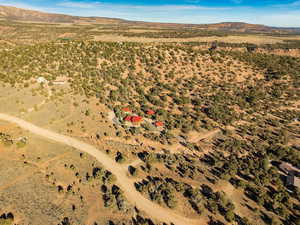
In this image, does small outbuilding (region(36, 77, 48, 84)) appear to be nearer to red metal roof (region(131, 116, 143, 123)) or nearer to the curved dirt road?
the curved dirt road

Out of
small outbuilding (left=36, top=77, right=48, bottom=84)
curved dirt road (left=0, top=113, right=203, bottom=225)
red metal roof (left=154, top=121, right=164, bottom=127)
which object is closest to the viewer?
curved dirt road (left=0, top=113, right=203, bottom=225)

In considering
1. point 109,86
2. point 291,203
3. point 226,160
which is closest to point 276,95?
point 226,160

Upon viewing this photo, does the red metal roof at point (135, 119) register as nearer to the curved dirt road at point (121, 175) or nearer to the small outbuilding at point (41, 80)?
the curved dirt road at point (121, 175)

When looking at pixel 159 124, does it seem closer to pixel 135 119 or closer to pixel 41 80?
pixel 135 119

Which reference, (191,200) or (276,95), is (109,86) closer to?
(191,200)

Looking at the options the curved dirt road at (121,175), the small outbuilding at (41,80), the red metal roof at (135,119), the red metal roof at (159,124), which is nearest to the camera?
the curved dirt road at (121,175)

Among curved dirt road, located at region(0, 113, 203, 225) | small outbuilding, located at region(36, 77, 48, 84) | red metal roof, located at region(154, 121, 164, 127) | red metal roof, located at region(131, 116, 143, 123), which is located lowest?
curved dirt road, located at region(0, 113, 203, 225)

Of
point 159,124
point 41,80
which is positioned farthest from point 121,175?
point 41,80

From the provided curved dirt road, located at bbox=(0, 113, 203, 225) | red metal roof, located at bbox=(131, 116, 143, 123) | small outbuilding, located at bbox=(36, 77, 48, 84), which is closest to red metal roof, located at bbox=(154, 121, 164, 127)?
red metal roof, located at bbox=(131, 116, 143, 123)

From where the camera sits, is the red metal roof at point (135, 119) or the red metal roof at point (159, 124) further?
the red metal roof at point (159, 124)

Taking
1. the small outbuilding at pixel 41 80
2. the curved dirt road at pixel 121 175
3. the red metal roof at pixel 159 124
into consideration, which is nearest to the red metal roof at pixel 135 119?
the red metal roof at pixel 159 124
